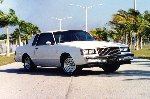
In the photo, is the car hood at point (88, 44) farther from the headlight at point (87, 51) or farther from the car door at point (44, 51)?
the car door at point (44, 51)

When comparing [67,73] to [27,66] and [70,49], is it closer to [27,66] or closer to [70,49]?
[70,49]

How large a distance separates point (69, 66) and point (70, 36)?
1.54 metres

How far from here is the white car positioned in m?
13.8

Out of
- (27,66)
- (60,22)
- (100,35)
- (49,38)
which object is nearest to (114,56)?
(49,38)

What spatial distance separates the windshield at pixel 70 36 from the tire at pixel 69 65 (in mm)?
1065

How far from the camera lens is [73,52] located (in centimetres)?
1404

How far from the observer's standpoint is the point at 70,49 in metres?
14.2

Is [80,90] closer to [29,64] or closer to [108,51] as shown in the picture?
[108,51]

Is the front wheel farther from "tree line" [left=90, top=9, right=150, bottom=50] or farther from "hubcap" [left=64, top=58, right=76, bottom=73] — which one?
"tree line" [left=90, top=9, right=150, bottom=50]

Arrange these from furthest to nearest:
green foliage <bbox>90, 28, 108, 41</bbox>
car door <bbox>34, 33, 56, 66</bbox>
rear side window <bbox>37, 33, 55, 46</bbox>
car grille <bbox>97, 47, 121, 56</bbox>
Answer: green foliage <bbox>90, 28, 108, 41</bbox>
rear side window <bbox>37, 33, 55, 46</bbox>
car door <bbox>34, 33, 56, 66</bbox>
car grille <bbox>97, 47, 121, 56</bbox>

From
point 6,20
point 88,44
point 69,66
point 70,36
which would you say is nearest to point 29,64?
point 70,36

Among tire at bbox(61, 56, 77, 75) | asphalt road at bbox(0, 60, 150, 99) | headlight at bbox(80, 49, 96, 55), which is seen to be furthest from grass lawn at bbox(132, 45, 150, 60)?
asphalt road at bbox(0, 60, 150, 99)

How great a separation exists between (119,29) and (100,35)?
104ft

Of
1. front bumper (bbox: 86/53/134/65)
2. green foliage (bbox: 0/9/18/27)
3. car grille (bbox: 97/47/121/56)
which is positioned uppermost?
green foliage (bbox: 0/9/18/27)
